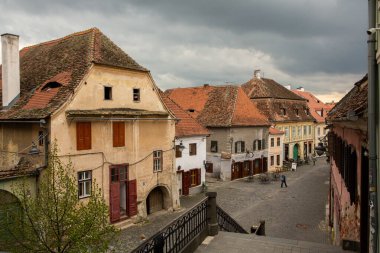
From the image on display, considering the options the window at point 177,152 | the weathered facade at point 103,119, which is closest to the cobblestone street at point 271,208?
the weathered facade at point 103,119

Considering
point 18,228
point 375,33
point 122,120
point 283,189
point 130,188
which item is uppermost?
point 375,33

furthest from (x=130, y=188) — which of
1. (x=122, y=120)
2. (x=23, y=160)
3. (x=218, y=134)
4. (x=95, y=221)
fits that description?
(x=218, y=134)

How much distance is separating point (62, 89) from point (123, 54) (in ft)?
16.5

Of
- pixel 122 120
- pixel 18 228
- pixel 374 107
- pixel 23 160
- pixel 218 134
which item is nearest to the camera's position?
pixel 374 107

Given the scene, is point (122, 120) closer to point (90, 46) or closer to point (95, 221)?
point (90, 46)

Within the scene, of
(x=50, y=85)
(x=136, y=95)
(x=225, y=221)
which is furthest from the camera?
(x=136, y=95)

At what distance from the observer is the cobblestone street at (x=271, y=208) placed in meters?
19.1

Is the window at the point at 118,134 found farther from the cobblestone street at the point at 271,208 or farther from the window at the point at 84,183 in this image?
the cobblestone street at the point at 271,208

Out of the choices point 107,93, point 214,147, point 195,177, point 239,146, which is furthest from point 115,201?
point 239,146

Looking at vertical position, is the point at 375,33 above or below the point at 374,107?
above

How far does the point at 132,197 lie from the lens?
2058cm

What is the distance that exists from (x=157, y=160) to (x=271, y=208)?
9356 millimetres

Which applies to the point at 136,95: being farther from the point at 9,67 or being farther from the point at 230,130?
the point at 230,130

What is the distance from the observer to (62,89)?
1825cm
